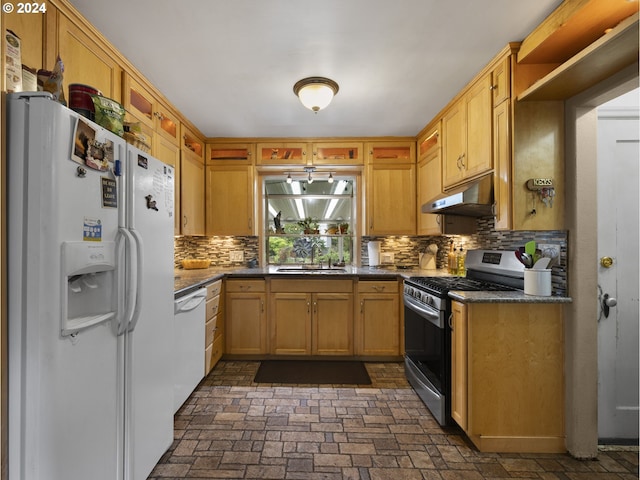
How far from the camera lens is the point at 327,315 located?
323cm

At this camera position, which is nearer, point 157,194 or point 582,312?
point 157,194

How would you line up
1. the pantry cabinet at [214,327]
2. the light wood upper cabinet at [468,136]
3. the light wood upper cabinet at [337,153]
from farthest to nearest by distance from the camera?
the light wood upper cabinet at [337,153], the pantry cabinet at [214,327], the light wood upper cabinet at [468,136]

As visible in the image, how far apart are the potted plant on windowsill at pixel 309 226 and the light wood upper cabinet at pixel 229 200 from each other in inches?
27.5

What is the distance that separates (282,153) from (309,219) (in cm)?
90

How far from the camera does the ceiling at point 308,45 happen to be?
1631mm

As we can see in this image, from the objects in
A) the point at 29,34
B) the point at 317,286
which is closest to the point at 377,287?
the point at 317,286

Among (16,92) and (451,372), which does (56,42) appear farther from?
(451,372)

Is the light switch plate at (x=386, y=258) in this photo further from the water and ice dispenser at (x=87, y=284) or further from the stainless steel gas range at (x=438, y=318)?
the water and ice dispenser at (x=87, y=284)

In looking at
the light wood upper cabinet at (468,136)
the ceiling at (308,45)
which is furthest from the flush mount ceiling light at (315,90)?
the light wood upper cabinet at (468,136)

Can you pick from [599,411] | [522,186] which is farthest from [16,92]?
[599,411]

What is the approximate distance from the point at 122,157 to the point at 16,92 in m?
0.37

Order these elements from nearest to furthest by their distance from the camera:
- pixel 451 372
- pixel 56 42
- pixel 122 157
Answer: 1. pixel 122 157
2. pixel 56 42
3. pixel 451 372

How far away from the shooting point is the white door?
1.91 m

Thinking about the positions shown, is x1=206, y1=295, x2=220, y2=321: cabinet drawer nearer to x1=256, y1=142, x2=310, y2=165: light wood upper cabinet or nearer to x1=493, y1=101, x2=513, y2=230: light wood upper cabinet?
x1=256, y1=142, x2=310, y2=165: light wood upper cabinet
